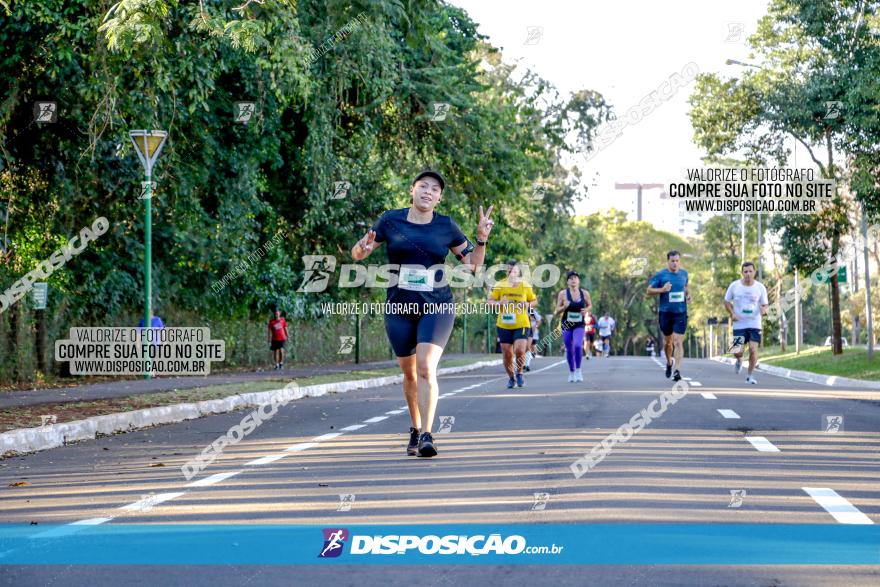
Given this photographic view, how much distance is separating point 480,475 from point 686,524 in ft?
7.99

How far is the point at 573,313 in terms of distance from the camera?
2311 centimetres

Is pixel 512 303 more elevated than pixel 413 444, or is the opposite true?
pixel 512 303

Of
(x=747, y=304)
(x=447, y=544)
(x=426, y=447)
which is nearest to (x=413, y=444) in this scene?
(x=426, y=447)

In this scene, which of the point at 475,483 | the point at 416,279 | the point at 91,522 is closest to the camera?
the point at 91,522

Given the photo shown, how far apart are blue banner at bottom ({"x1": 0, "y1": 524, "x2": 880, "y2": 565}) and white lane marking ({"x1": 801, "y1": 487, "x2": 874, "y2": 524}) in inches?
10.6

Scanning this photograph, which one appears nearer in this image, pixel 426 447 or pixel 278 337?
pixel 426 447

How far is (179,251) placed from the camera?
27.4 metres

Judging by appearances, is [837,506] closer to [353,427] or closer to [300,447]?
[300,447]

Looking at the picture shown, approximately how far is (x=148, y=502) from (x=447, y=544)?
8.17ft

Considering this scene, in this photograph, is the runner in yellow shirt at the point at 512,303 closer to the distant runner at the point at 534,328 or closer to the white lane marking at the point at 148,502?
the distant runner at the point at 534,328

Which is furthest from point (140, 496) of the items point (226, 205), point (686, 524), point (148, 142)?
point (226, 205)

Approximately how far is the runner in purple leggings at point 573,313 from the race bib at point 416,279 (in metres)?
12.0

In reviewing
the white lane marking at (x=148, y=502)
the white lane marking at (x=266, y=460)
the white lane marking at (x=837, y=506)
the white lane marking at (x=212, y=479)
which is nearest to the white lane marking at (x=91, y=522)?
the white lane marking at (x=148, y=502)

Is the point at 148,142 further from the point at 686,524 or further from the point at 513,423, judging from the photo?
the point at 686,524
